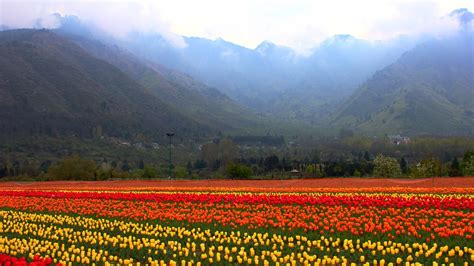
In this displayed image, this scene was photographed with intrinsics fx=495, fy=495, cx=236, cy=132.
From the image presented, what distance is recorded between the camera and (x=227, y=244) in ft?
49.8

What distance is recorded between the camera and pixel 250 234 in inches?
649

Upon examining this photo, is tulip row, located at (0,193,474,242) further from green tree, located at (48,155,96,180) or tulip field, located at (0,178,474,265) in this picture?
green tree, located at (48,155,96,180)

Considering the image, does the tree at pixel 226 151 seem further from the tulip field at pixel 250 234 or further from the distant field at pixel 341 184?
the tulip field at pixel 250 234

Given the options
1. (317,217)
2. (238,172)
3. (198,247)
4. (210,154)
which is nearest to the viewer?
(198,247)

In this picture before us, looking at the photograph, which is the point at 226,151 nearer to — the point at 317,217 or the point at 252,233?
the point at 317,217

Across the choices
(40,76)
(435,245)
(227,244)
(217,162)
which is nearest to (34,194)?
(227,244)

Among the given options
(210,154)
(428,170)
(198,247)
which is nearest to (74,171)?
(210,154)

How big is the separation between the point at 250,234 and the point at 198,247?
7.25 ft

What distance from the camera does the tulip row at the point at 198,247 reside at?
41.4ft

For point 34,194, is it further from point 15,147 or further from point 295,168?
point 15,147

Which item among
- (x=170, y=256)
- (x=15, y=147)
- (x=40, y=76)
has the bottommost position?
(x=170, y=256)

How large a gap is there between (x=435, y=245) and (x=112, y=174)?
6857 cm

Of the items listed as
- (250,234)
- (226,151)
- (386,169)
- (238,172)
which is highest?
(226,151)

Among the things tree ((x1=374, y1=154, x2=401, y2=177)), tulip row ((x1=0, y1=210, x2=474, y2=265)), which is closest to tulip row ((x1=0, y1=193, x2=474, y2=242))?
tulip row ((x1=0, y1=210, x2=474, y2=265))
